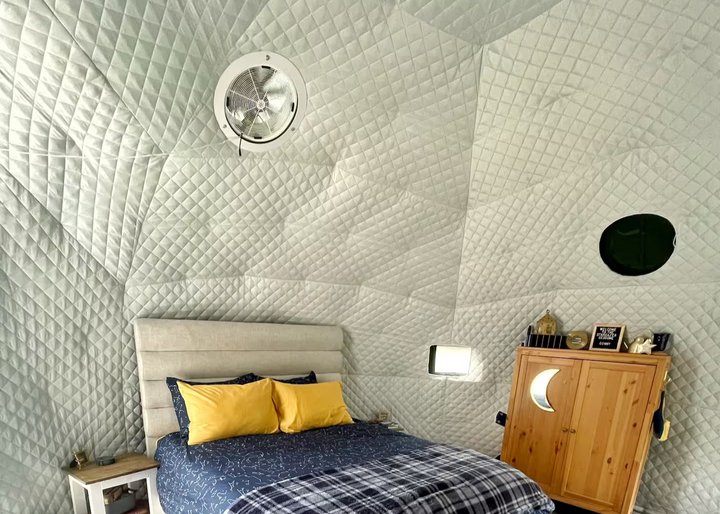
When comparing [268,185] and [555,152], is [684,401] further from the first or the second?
[268,185]

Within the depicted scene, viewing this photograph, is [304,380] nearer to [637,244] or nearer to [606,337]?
[606,337]

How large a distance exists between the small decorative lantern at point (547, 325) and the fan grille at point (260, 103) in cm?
254

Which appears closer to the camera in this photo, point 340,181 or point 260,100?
point 260,100

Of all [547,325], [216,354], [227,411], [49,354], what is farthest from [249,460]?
[547,325]

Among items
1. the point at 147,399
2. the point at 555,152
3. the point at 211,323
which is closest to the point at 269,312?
the point at 211,323

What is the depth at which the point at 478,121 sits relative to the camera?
103 inches

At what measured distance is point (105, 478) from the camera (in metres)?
2.12

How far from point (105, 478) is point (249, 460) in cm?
78

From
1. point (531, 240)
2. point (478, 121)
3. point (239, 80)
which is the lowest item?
point (531, 240)

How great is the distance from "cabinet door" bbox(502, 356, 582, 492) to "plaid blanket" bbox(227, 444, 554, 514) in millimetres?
1022

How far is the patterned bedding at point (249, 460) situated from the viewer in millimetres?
1858

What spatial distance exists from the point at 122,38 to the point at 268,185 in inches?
41.3

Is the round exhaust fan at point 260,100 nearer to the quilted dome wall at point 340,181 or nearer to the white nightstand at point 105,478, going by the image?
the quilted dome wall at point 340,181

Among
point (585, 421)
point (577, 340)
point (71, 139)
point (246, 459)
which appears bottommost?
point (246, 459)
